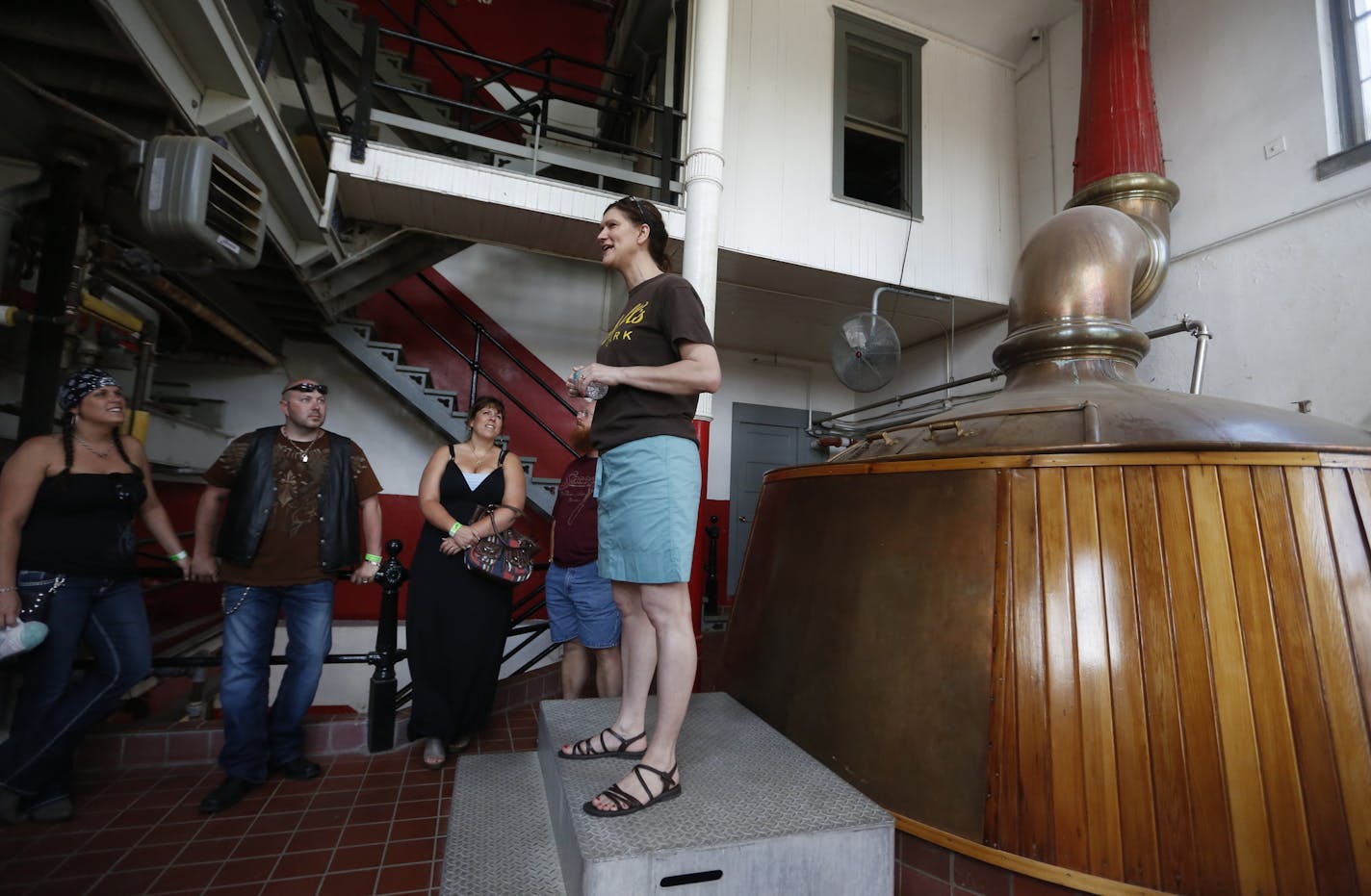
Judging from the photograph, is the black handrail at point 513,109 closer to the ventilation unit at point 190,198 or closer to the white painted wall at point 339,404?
the ventilation unit at point 190,198

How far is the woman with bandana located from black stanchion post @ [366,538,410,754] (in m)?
0.74

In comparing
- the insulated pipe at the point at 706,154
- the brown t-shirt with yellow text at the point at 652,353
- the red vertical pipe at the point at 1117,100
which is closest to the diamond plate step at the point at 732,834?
the brown t-shirt with yellow text at the point at 652,353

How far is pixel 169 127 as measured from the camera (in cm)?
235

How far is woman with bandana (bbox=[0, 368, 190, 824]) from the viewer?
1807mm

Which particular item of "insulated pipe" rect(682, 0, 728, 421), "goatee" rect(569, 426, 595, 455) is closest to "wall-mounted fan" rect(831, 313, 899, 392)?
"insulated pipe" rect(682, 0, 728, 421)

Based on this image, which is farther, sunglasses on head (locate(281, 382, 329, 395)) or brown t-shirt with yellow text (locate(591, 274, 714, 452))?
sunglasses on head (locate(281, 382, 329, 395))

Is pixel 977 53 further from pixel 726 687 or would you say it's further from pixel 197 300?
pixel 197 300

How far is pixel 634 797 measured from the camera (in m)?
1.31

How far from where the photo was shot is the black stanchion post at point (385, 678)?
236cm

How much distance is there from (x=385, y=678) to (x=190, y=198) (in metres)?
1.90

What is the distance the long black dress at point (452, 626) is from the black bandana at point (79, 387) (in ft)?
3.77

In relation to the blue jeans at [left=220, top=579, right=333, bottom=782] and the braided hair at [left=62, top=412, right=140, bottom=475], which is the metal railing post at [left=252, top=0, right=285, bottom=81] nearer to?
the braided hair at [left=62, top=412, right=140, bottom=475]

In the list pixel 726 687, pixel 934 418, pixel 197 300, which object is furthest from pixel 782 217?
pixel 197 300

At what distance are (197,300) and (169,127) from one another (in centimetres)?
130
